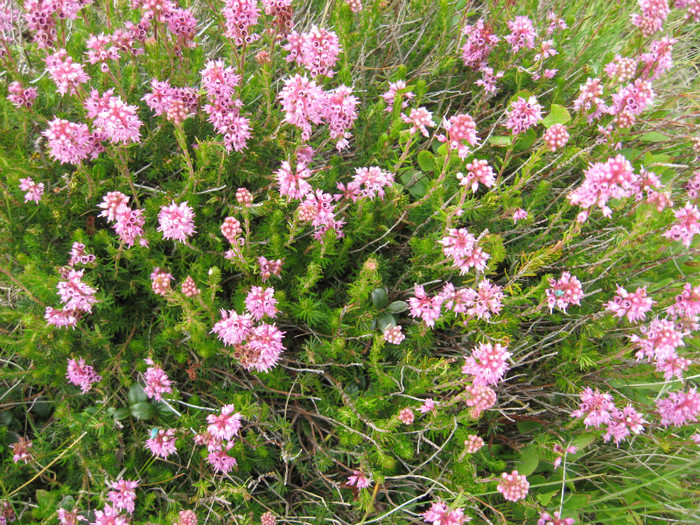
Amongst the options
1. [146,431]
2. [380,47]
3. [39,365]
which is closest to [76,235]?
[39,365]

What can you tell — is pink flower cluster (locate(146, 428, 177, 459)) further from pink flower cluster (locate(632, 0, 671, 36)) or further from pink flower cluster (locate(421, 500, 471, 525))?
pink flower cluster (locate(632, 0, 671, 36))

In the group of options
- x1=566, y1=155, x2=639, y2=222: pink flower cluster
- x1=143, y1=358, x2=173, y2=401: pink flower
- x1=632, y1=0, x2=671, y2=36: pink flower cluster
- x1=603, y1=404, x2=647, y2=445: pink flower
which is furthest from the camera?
x1=632, y1=0, x2=671, y2=36: pink flower cluster

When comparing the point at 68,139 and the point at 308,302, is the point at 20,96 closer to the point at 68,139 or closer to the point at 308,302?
the point at 68,139

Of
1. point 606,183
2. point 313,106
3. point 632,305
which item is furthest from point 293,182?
point 632,305

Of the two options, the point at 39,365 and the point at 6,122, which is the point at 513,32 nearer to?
the point at 6,122

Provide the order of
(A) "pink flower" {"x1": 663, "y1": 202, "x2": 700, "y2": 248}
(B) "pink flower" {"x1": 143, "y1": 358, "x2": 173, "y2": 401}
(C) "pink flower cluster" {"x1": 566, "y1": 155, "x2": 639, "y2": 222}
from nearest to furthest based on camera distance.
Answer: (C) "pink flower cluster" {"x1": 566, "y1": 155, "x2": 639, "y2": 222} < (A) "pink flower" {"x1": 663, "y1": 202, "x2": 700, "y2": 248} < (B) "pink flower" {"x1": 143, "y1": 358, "x2": 173, "y2": 401}

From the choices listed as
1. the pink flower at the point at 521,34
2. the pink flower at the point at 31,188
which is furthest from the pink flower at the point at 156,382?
→ the pink flower at the point at 521,34

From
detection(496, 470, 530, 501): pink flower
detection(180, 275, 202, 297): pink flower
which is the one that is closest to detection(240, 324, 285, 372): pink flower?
detection(180, 275, 202, 297): pink flower
